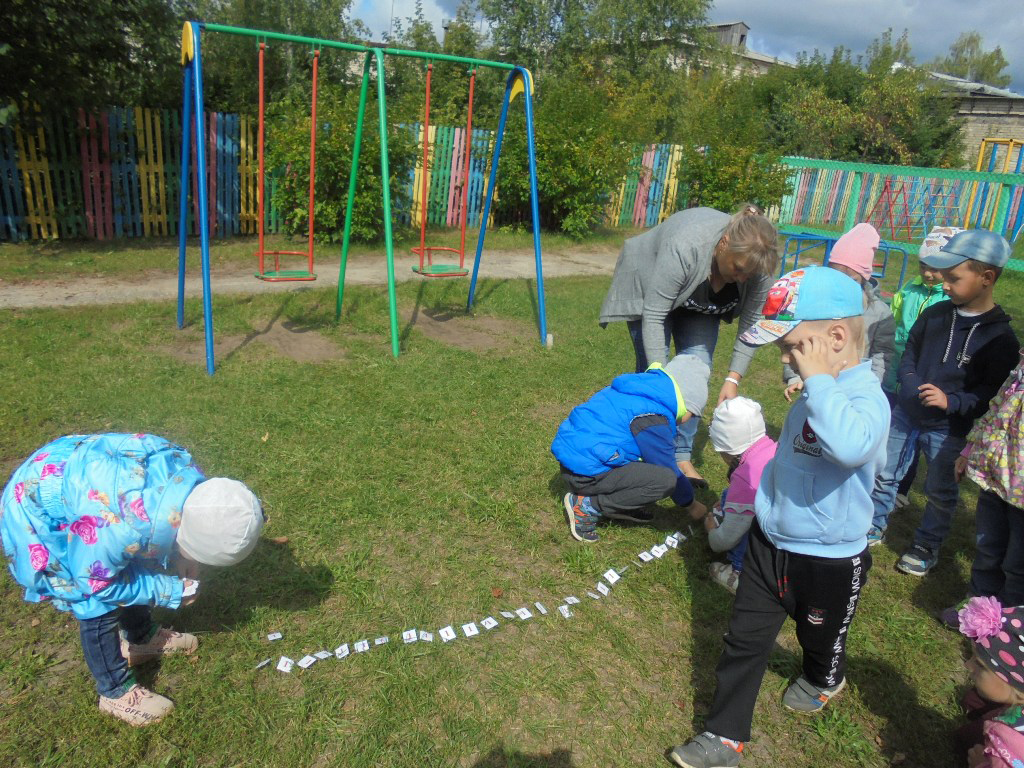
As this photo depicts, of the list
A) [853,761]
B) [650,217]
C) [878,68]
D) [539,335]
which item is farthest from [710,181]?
[878,68]

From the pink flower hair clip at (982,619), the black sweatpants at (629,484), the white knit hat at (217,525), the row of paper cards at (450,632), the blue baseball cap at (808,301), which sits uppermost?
the blue baseball cap at (808,301)

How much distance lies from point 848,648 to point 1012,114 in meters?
38.5

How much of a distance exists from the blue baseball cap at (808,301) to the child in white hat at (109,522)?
167 cm

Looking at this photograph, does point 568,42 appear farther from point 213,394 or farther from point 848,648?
point 848,648

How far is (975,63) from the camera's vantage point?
221 feet

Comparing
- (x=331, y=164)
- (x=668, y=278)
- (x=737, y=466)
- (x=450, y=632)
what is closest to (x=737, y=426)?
(x=737, y=466)

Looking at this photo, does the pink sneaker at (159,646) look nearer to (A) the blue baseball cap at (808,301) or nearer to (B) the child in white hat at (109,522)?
(B) the child in white hat at (109,522)

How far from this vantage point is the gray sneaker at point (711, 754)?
7.98ft

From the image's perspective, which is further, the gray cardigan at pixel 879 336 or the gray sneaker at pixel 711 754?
the gray cardigan at pixel 879 336

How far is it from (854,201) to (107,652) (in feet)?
65.3

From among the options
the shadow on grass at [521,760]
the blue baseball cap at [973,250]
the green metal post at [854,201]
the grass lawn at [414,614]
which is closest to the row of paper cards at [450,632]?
the grass lawn at [414,614]

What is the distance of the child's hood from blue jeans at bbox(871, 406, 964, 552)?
3.74 ft

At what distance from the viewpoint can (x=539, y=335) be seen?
7.34 m

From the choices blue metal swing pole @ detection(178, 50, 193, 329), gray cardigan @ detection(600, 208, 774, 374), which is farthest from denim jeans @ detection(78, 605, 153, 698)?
blue metal swing pole @ detection(178, 50, 193, 329)
